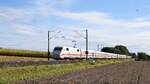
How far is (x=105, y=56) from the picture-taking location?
359 ft

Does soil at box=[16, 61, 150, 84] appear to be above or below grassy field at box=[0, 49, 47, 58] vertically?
below

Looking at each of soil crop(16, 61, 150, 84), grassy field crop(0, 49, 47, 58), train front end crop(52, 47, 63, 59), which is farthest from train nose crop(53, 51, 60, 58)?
soil crop(16, 61, 150, 84)

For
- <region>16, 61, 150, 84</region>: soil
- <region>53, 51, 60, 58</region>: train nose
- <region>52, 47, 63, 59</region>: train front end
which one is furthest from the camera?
<region>53, 51, 60, 58</region>: train nose

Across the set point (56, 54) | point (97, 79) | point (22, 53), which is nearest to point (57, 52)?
point (56, 54)

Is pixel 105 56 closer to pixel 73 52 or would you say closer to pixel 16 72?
pixel 73 52

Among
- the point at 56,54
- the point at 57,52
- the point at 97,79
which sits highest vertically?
the point at 57,52

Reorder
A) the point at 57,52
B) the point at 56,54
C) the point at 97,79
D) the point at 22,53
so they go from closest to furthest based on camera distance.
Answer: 1. the point at 97,79
2. the point at 57,52
3. the point at 56,54
4. the point at 22,53

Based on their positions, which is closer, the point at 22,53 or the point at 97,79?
the point at 97,79

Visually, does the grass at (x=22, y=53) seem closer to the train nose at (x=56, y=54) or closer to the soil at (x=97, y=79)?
the train nose at (x=56, y=54)

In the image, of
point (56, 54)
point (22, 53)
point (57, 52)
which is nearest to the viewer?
point (57, 52)

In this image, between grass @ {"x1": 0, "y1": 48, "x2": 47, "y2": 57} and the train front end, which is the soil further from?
grass @ {"x1": 0, "y1": 48, "x2": 47, "y2": 57}

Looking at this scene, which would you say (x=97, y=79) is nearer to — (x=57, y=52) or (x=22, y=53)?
(x=57, y=52)

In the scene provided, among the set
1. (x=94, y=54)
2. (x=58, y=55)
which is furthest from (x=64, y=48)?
(x=94, y=54)

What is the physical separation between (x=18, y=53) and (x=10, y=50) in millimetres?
2504
